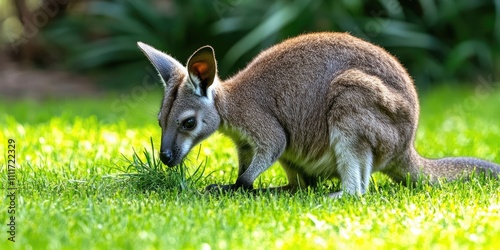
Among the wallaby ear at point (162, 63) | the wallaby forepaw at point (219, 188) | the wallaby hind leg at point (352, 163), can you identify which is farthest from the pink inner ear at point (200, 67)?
the wallaby hind leg at point (352, 163)

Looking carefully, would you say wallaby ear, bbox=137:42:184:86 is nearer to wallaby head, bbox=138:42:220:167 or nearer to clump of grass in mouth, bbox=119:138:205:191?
wallaby head, bbox=138:42:220:167

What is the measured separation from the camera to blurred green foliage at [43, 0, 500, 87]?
36.5ft

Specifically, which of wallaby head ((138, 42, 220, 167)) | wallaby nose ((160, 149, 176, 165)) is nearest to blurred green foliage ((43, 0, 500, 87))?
wallaby head ((138, 42, 220, 167))

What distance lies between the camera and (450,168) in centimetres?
564

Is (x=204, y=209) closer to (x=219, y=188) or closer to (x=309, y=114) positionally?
(x=219, y=188)

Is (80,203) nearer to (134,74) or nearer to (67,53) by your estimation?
(134,74)

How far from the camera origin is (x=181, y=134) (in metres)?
5.14

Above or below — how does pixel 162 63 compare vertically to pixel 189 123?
above

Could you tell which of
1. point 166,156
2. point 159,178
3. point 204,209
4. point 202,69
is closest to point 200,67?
point 202,69

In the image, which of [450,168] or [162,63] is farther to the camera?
[450,168]

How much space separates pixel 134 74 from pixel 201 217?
835 centimetres

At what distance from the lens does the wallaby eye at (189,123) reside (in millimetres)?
5152

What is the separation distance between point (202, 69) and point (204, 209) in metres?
1.06

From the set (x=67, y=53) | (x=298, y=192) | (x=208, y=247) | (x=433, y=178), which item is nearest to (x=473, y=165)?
(x=433, y=178)
